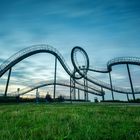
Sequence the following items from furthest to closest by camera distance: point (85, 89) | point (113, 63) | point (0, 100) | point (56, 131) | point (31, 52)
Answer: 1. point (85, 89)
2. point (113, 63)
3. point (31, 52)
4. point (0, 100)
5. point (56, 131)

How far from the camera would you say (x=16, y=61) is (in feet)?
132

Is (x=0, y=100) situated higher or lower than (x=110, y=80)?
lower

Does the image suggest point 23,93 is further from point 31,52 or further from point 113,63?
point 113,63

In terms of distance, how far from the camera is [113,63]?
49.5 meters

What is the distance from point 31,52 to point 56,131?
3795 cm

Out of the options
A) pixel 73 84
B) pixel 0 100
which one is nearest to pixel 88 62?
pixel 73 84

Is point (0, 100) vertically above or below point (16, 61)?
below

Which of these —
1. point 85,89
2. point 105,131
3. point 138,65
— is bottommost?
point 105,131

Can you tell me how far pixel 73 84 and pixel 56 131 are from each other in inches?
1982

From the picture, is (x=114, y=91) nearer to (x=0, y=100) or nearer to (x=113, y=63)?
(x=113, y=63)

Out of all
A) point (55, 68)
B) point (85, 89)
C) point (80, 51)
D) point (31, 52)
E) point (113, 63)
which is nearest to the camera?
point (31, 52)

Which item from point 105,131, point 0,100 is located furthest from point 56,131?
point 0,100

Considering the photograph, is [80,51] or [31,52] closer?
[31,52]

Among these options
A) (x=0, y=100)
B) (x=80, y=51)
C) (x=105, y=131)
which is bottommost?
(x=105, y=131)
